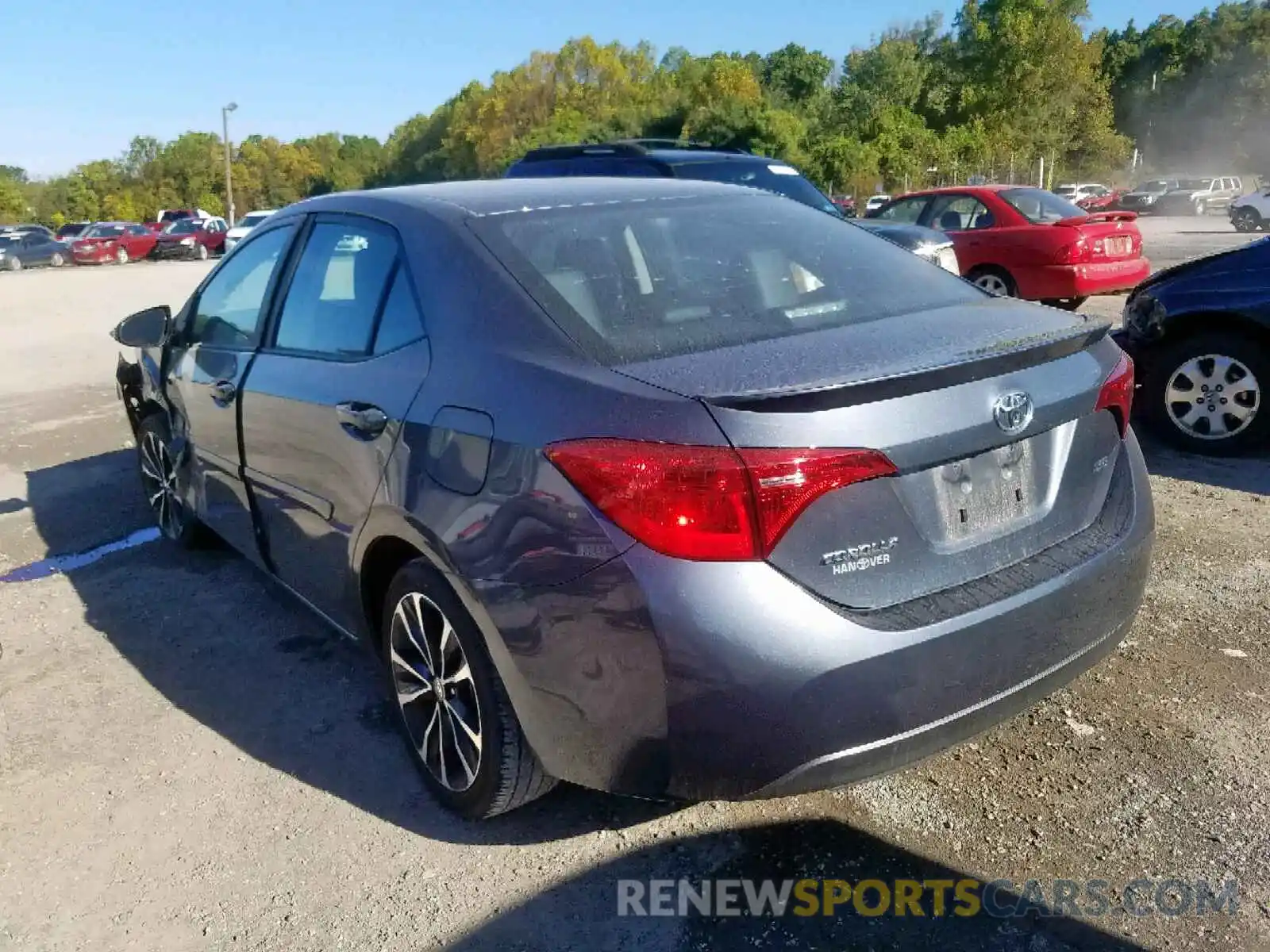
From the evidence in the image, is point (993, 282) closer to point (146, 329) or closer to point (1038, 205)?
point (1038, 205)

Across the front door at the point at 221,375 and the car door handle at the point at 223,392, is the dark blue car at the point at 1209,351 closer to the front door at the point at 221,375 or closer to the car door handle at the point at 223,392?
the front door at the point at 221,375

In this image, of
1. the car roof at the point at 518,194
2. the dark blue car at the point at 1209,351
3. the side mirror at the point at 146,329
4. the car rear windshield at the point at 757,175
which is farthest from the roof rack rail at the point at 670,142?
the car roof at the point at 518,194

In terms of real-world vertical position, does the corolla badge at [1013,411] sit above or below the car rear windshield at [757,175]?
below

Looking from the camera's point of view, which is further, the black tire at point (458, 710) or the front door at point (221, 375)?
the front door at point (221, 375)

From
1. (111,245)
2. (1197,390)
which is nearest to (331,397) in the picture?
(1197,390)

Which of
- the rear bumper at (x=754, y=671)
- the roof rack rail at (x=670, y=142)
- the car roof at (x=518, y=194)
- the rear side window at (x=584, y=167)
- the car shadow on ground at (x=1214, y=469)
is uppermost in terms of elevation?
the roof rack rail at (x=670, y=142)

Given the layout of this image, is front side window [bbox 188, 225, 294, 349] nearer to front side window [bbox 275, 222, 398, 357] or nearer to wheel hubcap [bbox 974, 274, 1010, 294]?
front side window [bbox 275, 222, 398, 357]

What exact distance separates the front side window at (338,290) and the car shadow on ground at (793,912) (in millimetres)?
1577

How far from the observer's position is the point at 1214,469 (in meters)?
5.65

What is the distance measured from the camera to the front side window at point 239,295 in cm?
379

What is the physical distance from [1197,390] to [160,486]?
5.43 m

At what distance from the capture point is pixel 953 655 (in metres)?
2.25

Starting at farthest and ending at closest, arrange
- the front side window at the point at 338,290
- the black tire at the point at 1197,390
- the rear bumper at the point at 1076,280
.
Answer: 1. the rear bumper at the point at 1076,280
2. the black tire at the point at 1197,390
3. the front side window at the point at 338,290

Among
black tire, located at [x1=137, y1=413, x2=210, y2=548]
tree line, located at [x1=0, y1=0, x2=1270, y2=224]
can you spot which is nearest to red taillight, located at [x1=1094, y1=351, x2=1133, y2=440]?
black tire, located at [x1=137, y1=413, x2=210, y2=548]
